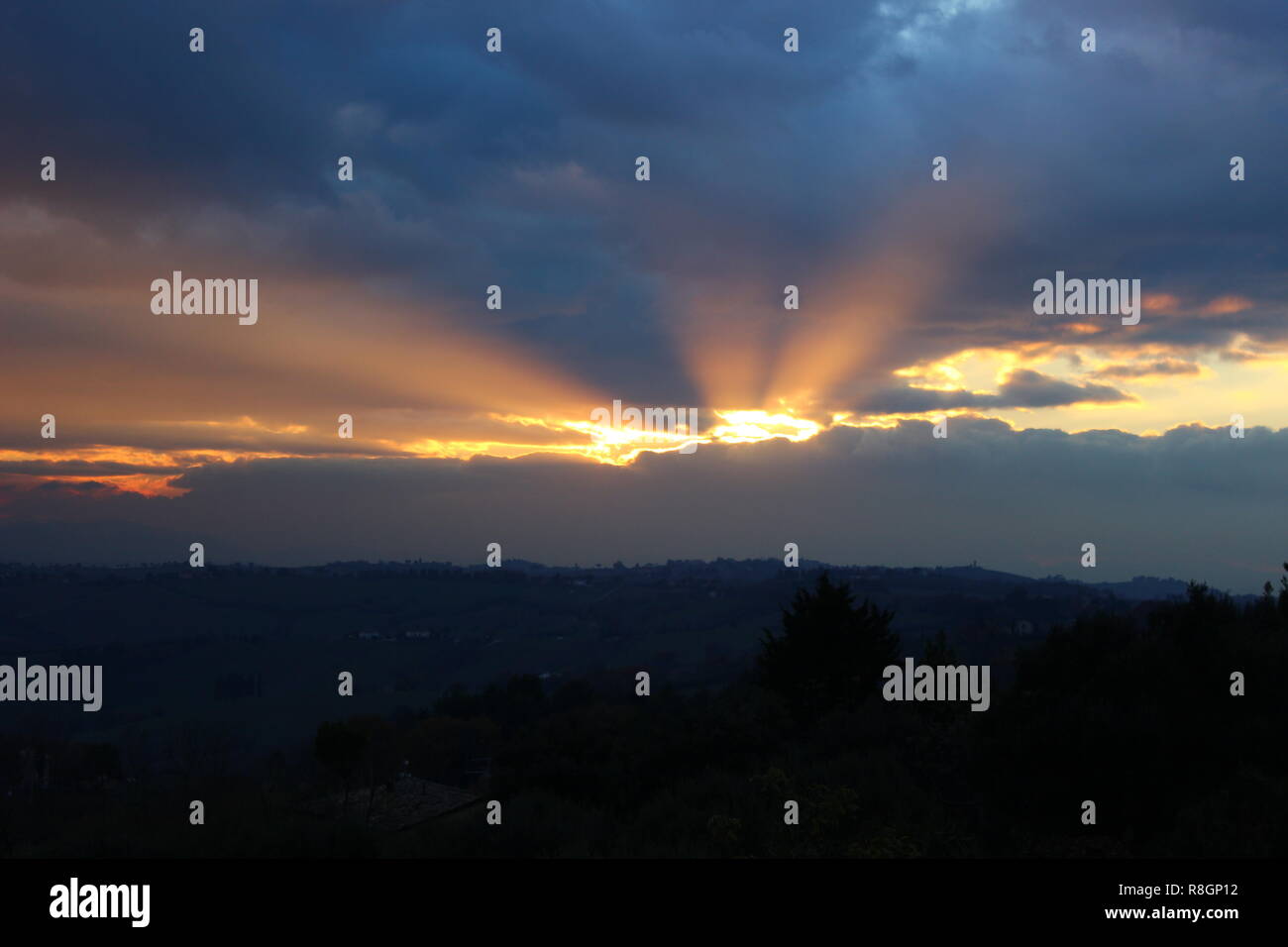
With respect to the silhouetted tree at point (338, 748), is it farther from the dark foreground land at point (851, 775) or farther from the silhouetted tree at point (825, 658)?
the silhouetted tree at point (825, 658)

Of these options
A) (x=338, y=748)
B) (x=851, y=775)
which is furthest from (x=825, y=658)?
(x=338, y=748)

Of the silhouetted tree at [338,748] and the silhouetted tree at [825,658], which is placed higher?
the silhouetted tree at [825,658]

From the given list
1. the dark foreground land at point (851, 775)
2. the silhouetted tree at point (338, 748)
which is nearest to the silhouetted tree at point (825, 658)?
the dark foreground land at point (851, 775)

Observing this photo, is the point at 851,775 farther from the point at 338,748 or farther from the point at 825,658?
the point at 338,748

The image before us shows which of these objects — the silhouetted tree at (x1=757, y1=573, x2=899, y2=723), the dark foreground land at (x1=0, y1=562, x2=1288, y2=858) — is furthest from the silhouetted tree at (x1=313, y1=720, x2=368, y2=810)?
the silhouetted tree at (x1=757, y1=573, x2=899, y2=723)

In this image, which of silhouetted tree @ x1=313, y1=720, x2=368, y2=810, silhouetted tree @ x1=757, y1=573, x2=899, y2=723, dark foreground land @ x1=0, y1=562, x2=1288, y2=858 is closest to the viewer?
dark foreground land @ x1=0, y1=562, x2=1288, y2=858

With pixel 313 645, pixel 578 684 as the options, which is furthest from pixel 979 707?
pixel 313 645

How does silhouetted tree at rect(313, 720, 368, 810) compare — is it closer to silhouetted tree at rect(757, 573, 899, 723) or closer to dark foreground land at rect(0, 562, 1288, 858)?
dark foreground land at rect(0, 562, 1288, 858)

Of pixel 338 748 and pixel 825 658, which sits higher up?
pixel 825 658
